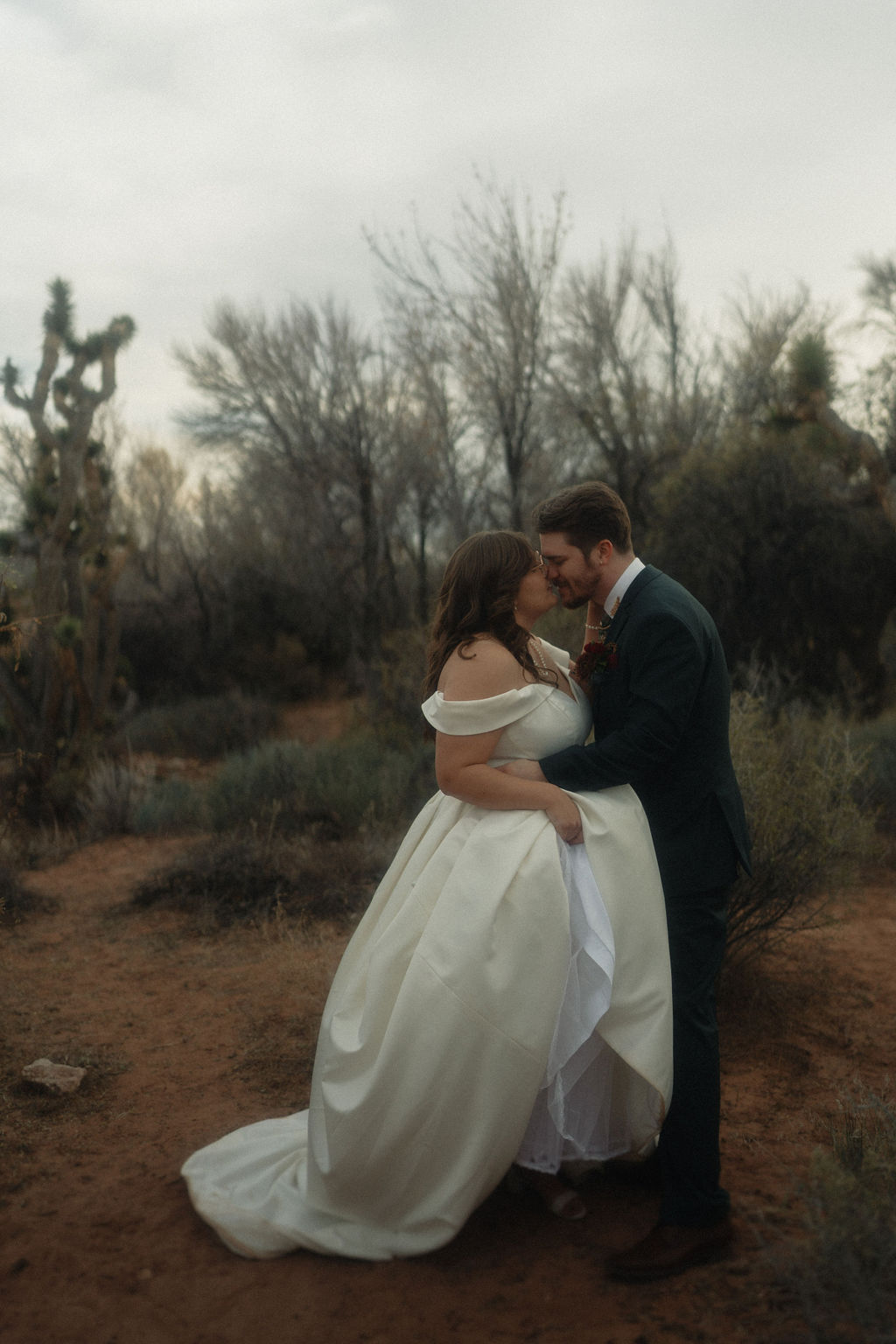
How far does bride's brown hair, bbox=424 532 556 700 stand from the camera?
10.4 feet

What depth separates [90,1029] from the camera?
4949mm

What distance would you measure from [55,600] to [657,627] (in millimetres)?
9465

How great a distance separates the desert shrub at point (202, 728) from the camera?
1403 centimetres

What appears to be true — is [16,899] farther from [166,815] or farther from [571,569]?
[571,569]

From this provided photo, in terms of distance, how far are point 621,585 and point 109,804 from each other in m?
7.24

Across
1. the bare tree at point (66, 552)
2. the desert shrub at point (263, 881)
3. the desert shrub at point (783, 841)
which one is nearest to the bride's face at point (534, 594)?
the desert shrub at point (783, 841)

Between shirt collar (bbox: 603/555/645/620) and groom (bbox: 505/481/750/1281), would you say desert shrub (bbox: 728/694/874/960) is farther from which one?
shirt collar (bbox: 603/555/645/620)

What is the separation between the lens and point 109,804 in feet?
30.5

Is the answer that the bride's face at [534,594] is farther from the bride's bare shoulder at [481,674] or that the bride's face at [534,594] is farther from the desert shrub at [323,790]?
the desert shrub at [323,790]

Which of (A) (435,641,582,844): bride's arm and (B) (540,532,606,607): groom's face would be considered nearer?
(A) (435,641,582,844): bride's arm

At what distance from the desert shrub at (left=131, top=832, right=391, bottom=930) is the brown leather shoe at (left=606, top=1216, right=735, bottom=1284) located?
373 cm

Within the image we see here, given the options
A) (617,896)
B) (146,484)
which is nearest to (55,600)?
(617,896)

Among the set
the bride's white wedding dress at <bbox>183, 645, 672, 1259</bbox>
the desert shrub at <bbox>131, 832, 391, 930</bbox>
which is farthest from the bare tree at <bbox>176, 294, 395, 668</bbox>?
the bride's white wedding dress at <bbox>183, 645, 672, 1259</bbox>

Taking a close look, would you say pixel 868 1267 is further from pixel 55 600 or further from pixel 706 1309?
pixel 55 600
